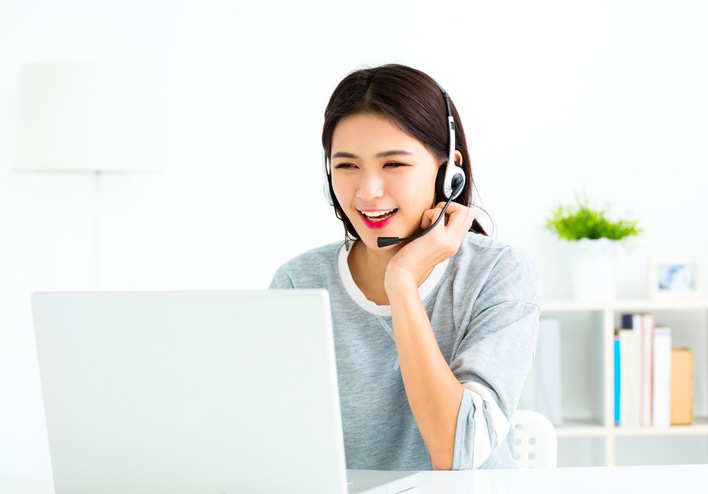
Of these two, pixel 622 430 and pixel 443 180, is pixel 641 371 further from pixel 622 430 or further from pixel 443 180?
pixel 443 180

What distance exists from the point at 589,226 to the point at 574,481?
164 cm

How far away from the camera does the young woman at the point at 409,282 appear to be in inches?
43.6

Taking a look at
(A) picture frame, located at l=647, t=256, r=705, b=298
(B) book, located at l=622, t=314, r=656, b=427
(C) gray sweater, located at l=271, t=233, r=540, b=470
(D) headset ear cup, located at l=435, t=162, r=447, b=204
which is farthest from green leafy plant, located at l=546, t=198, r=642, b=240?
(D) headset ear cup, located at l=435, t=162, r=447, b=204

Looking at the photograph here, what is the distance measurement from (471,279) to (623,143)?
5.18 ft

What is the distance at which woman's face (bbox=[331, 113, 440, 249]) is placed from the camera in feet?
3.93

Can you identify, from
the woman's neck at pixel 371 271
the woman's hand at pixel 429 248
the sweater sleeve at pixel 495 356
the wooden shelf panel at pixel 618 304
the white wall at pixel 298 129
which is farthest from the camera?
the white wall at pixel 298 129

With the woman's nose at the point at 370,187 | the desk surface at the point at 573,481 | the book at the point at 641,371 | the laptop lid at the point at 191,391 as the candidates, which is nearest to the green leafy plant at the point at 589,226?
the book at the point at 641,371

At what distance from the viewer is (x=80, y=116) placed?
2.09m

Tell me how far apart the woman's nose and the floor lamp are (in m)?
1.17

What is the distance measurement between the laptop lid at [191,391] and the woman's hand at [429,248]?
0.44m

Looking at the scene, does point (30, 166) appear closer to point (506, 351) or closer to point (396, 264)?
point (396, 264)

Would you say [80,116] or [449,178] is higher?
[80,116]

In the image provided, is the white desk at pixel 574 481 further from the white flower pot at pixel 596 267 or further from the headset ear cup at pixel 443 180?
the white flower pot at pixel 596 267

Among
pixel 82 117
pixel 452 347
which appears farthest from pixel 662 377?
Result: pixel 82 117
